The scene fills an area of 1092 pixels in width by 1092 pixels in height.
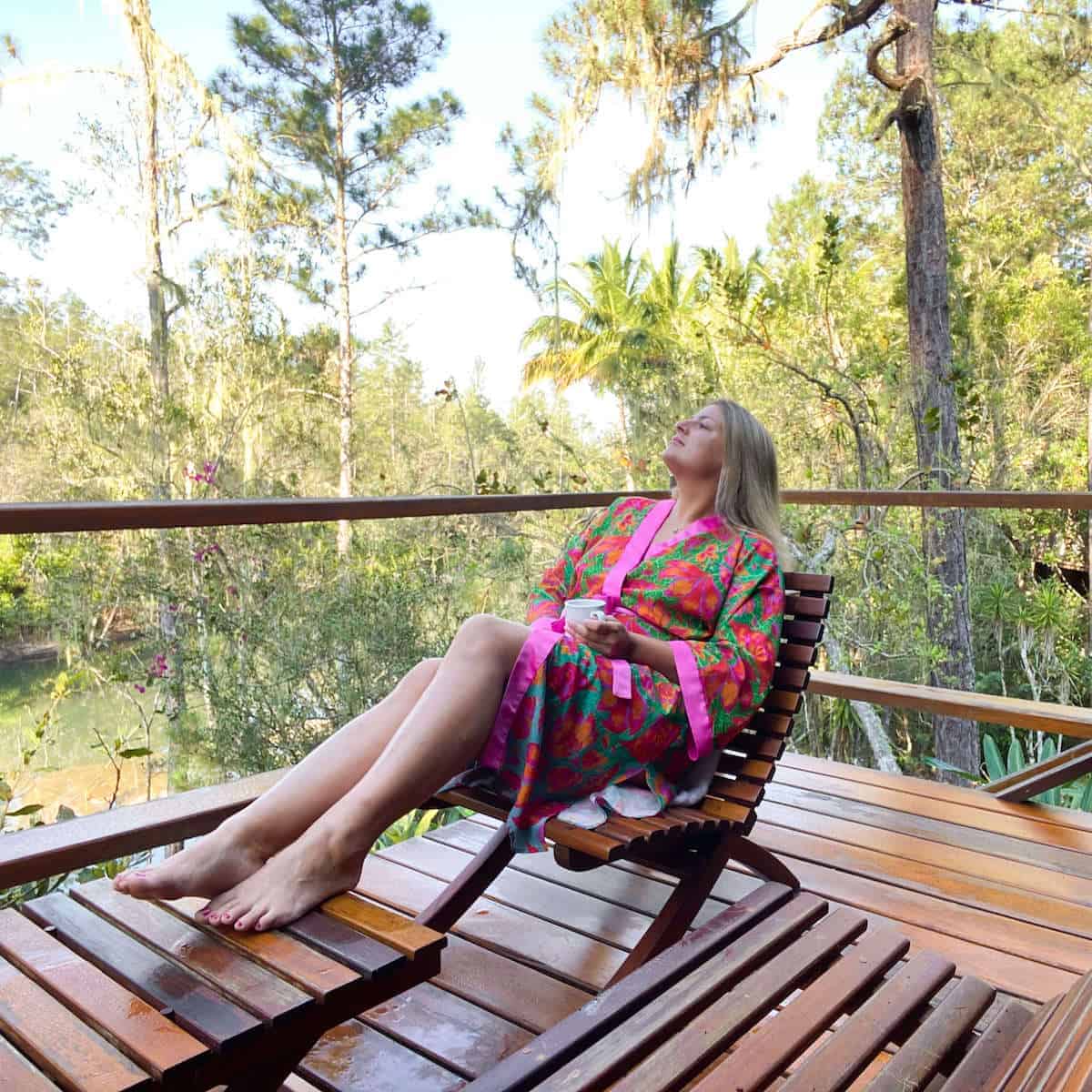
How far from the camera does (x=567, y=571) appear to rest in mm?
2537

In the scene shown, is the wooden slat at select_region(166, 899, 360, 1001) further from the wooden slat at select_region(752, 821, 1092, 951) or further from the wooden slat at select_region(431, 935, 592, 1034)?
the wooden slat at select_region(752, 821, 1092, 951)

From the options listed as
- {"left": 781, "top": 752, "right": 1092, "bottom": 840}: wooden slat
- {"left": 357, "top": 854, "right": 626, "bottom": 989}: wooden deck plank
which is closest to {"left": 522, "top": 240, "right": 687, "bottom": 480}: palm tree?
{"left": 781, "top": 752, "right": 1092, "bottom": 840}: wooden slat

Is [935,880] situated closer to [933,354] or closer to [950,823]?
[950,823]

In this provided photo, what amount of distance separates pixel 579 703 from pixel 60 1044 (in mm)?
1038

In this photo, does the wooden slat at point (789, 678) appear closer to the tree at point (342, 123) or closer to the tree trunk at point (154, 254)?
the tree trunk at point (154, 254)

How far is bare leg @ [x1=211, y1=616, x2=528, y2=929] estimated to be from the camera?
1.33m

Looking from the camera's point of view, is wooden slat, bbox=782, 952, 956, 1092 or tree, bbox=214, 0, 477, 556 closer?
wooden slat, bbox=782, 952, 956, 1092

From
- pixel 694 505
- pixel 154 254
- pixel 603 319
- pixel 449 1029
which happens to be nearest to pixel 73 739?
pixel 154 254

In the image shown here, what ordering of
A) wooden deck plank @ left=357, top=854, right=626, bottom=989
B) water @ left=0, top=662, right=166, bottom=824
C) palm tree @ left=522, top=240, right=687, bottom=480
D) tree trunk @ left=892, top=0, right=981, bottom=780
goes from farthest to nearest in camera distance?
A: palm tree @ left=522, top=240, right=687, bottom=480, water @ left=0, top=662, right=166, bottom=824, tree trunk @ left=892, top=0, right=981, bottom=780, wooden deck plank @ left=357, top=854, right=626, bottom=989

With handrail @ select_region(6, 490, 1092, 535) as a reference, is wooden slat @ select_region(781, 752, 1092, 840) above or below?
below

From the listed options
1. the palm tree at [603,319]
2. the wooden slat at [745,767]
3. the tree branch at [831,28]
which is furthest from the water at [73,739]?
the palm tree at [603,319]

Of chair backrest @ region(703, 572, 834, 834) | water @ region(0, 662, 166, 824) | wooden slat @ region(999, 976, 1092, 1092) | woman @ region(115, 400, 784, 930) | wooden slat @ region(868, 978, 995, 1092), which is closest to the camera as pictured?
wooden slat @ region(999, 976, 1092, 1092)

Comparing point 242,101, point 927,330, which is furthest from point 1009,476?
point 242,101

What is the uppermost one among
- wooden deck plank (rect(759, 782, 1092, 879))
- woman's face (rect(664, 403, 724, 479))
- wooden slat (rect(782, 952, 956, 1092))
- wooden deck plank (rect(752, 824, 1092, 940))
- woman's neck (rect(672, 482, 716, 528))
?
woman's face (rect(664, 403, 724, 479))
